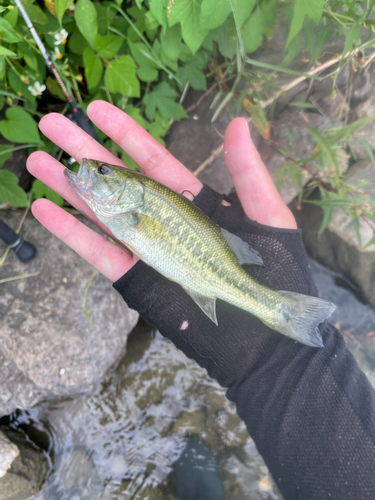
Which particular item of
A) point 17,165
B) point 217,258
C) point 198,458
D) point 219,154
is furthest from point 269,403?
point 17,165

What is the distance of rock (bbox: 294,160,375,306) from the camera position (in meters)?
4.32

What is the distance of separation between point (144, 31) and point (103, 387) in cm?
441

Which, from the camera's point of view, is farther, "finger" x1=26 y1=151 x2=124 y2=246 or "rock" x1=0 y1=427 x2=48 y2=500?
"rock" x1=0 y1=427 x2=48 y2=500

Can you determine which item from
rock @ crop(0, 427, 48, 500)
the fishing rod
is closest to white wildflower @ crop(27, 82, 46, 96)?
the fishing rod

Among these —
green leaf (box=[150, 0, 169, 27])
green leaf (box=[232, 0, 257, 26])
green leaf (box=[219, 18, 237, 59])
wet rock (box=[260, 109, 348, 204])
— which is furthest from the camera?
wet rock (box=[260, 109, 348, 204])

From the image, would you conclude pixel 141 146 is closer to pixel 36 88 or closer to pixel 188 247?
pixel 36 88

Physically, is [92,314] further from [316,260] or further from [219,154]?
[316,260]

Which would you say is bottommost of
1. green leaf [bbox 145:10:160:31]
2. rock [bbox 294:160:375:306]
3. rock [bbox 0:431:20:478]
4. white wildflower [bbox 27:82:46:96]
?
rock [bbox 0:431:20:478]

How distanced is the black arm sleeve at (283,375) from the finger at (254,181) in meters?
0.16

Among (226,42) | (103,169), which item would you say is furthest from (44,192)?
(226,42)

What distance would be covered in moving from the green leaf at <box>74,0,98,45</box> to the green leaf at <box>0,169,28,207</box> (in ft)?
4.85

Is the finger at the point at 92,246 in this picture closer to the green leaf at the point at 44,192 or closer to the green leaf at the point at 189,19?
the green leaf at the point at 44,192

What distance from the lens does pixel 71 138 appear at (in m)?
3.38

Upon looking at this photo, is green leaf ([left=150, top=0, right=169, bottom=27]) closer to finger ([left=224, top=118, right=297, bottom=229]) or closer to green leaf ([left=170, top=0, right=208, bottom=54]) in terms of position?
green leaf ([left=170, top=0, right=208, bottom=54])
